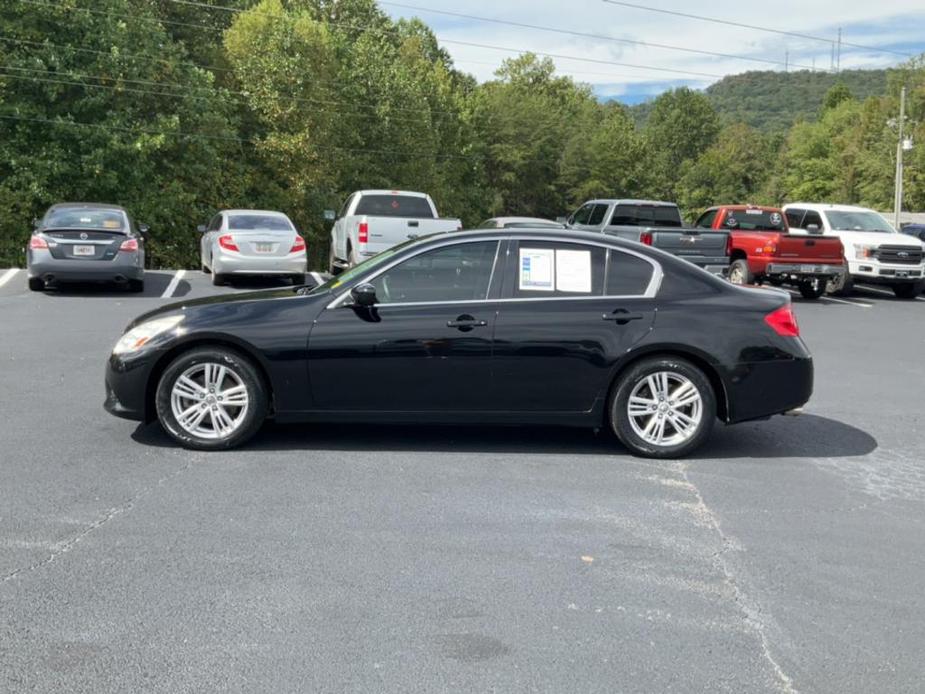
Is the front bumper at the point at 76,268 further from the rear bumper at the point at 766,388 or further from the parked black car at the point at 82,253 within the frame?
the rear bumper at the point at 766,388

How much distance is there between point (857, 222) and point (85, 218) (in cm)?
1646

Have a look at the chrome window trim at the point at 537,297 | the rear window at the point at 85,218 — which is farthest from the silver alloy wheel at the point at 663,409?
the rear window at the point at 85,218

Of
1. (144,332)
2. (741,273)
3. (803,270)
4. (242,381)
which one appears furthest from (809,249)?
(144,332)

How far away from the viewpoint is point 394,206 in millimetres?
22391

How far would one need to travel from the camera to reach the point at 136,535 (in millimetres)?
5289

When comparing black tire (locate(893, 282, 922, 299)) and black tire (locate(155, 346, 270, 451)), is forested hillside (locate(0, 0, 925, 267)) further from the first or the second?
black tire (locate(155, 346, 270, 451))

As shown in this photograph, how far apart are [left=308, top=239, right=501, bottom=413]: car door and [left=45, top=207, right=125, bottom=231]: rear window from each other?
37.9ft

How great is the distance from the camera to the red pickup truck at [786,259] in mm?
20594

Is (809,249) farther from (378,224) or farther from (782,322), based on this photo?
(782,322)

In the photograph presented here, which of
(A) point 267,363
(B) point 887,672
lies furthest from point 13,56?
(B) point 887,672

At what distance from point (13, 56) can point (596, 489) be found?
30.9 metres

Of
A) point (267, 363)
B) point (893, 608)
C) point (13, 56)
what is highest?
point (13, 56)

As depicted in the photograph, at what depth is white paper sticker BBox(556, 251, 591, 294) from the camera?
7355 mm

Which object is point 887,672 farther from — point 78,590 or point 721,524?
point 78,590
